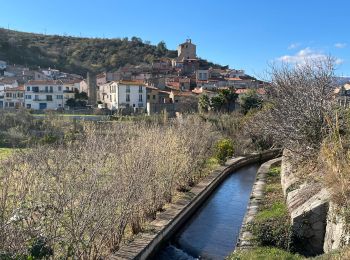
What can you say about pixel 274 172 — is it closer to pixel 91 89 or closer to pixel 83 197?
pixel 83 197

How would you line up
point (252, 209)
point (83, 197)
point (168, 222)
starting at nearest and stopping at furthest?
1. point (83, 197)
2. point (168, 222)
3. point (252, 209)

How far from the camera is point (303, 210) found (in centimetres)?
943

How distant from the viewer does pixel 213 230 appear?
1307 centimetres

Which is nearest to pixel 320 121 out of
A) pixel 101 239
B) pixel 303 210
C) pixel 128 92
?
pixel 303 210

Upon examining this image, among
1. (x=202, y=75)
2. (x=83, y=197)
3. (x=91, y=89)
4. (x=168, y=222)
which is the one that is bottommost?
(x=168, y=222)

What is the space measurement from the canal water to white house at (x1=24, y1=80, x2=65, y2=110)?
2215 inches

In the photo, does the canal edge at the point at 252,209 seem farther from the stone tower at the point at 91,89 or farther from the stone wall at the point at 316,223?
the stone tower at the point at 91,89

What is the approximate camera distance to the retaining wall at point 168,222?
371 inches

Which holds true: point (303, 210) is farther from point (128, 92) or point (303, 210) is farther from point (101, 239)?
point (128, 92)

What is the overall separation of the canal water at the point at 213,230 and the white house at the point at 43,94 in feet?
185

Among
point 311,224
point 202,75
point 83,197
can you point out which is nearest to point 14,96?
point 202,75

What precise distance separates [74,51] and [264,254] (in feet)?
435

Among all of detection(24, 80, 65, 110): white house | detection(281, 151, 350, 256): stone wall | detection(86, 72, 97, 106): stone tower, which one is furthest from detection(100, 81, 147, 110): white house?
detection(281, 151, 350, 256): stone wall

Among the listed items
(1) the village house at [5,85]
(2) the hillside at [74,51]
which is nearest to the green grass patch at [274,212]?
(1) the village house at [5,85]
